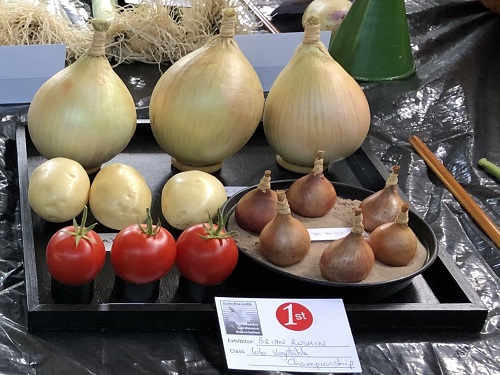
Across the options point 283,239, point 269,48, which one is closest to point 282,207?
point 283,239

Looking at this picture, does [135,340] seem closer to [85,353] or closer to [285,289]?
[85,353]

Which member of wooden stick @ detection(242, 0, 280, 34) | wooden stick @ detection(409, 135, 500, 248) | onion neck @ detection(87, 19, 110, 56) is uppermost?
onion neck @ detection(87, 19, 110, 56)

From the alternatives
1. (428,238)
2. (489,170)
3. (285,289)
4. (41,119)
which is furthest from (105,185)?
(489,170)

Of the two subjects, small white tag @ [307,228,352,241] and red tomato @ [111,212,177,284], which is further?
small white tag @ [307,228,352,241]

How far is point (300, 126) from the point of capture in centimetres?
105

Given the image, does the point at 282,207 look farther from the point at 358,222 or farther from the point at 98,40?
the point at 98,40

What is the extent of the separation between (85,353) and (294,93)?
46cm

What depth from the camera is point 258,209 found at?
0.89 m

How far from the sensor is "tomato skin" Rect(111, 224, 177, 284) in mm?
780

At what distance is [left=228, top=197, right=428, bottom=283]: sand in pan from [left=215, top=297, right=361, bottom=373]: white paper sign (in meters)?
0.04

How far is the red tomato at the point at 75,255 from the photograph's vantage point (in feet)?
2.50

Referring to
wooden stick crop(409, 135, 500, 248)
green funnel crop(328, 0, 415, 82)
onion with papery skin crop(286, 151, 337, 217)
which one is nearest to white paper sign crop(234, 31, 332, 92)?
green funnel crop(328, 0, 415, 82)

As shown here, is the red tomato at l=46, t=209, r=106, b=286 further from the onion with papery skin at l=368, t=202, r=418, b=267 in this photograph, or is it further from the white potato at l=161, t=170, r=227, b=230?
the onion with papery skin at l=368, t=202, r=418, b=267

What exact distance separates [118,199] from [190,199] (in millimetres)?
84
